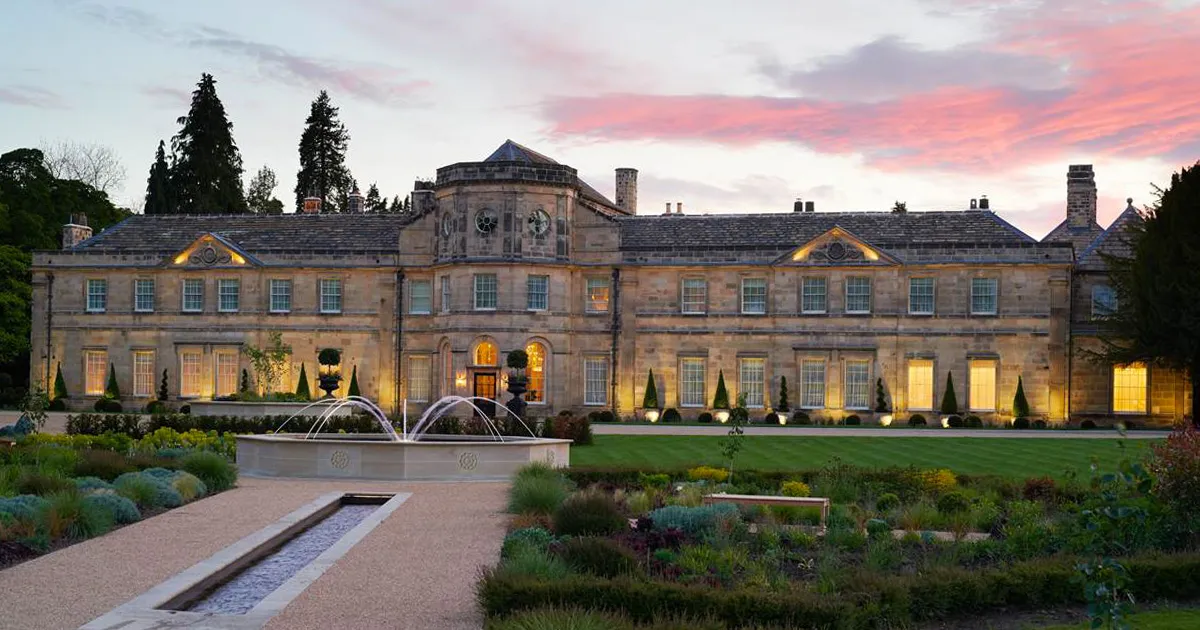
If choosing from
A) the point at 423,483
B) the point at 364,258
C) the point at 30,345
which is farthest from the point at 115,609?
the point at 30,345

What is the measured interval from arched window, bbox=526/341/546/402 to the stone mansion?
9 centimetres

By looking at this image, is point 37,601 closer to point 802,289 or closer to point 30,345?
point 802,289

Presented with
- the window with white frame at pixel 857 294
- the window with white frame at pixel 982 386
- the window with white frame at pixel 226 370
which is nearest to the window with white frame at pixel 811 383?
the window with white frame at pixel 857 294

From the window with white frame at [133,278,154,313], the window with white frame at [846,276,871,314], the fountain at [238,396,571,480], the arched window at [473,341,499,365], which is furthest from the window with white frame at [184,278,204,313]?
the fountain at [238,396,571,480]

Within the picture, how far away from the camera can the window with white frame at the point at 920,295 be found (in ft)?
154

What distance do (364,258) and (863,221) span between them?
19992 millimetres

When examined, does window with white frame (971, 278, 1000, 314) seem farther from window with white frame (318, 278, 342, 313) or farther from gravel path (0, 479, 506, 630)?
gravel path (0, 479, 506, 630)

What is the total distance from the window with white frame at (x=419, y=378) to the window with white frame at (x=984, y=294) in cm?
2118

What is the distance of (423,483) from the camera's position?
2383 cm

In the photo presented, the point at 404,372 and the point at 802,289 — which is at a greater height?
the point at 802,289

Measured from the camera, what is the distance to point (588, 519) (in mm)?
15695

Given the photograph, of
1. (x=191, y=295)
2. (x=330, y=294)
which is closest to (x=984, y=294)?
(x=330, y=294)

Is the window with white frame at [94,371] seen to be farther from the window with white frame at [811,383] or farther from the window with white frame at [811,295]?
the window with white frame at [811,295]

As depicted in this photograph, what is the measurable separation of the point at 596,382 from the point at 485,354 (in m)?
4.56
